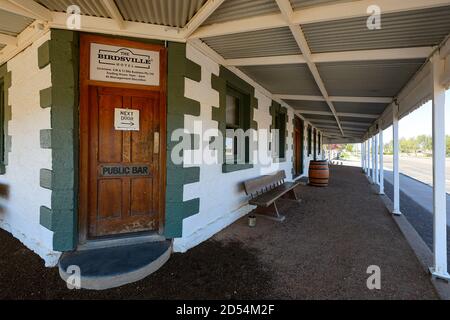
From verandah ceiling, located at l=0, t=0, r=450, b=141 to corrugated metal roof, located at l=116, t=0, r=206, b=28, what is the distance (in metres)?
0.01

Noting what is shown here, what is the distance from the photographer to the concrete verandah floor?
2.12 metres

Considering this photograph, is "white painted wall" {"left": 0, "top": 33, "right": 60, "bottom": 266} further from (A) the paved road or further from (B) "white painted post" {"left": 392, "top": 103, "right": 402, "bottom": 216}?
(A) the paved road

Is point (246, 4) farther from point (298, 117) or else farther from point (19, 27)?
point (298, 117)

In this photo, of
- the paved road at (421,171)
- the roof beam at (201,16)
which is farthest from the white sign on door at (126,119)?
the paved road at (421,171)

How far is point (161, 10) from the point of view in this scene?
2.46 meters

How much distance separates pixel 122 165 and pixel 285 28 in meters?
2.56

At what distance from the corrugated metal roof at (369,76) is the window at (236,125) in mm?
1551

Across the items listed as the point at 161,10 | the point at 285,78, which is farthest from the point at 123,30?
the point at 285,78

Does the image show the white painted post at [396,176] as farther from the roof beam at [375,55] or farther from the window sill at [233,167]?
the window sill at [233,167]

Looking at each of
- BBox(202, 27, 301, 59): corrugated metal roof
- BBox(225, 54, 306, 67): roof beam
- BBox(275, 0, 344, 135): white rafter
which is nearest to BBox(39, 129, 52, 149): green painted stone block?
BBox(202, 27, 301, 59): corrugated metal roof

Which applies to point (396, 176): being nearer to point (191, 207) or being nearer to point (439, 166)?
point (439, 166)

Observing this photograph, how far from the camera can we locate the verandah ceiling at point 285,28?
7.27 feet

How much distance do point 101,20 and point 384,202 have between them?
22.4 feet
